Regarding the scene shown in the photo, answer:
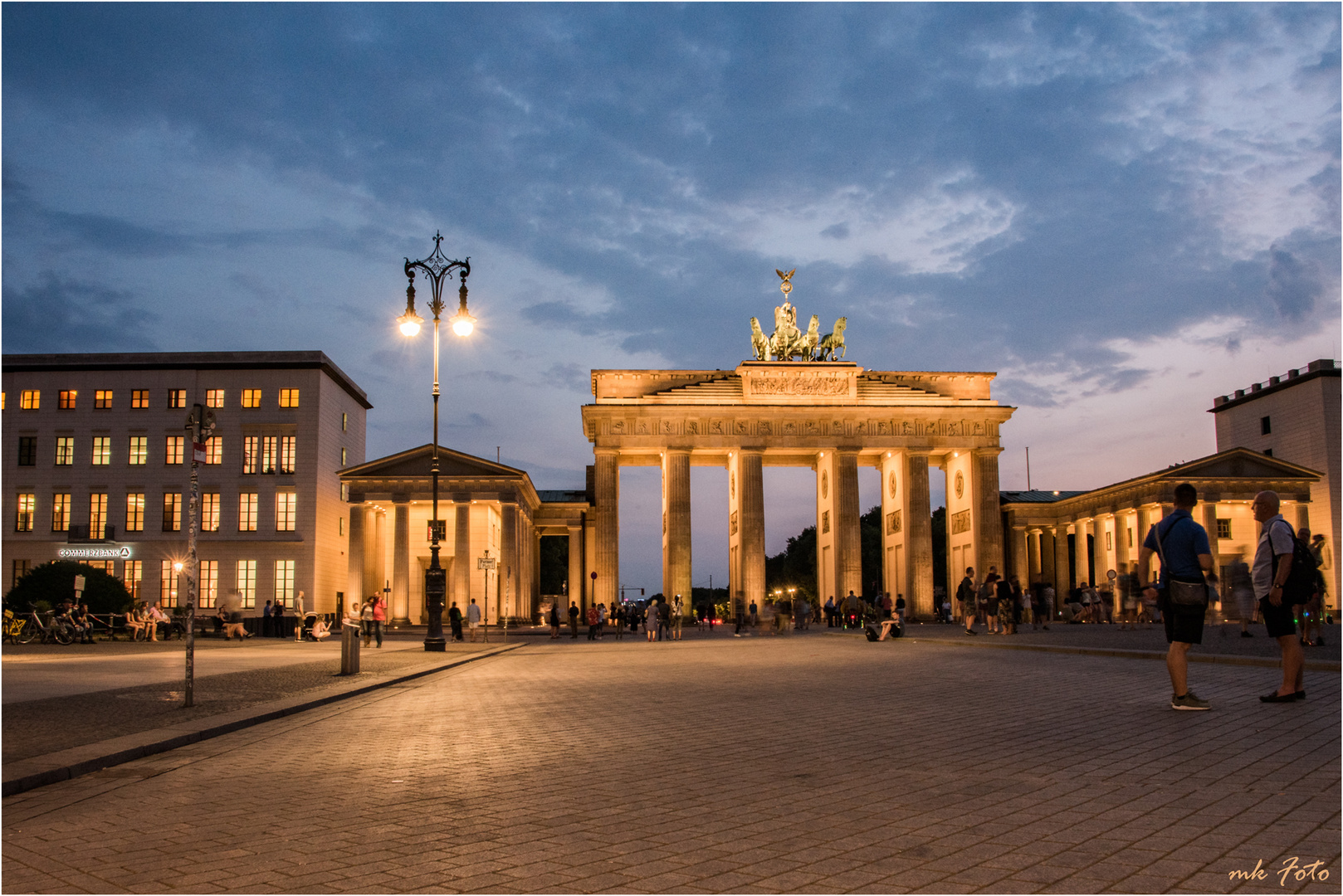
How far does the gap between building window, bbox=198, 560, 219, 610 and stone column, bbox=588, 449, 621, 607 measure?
2172cm

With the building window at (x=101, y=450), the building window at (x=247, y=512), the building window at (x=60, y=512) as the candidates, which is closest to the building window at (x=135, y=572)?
the building window at (x=60, y=512)

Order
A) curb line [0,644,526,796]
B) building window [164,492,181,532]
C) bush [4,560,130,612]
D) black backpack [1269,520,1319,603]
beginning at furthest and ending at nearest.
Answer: building window [164,492,181,532] < bush [4,560,130,612] < black backpack [1269,520,1319,603] < curb line [0,644,526,796]

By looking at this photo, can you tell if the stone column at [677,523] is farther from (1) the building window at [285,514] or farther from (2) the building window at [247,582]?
(2) the building window at [247,582]

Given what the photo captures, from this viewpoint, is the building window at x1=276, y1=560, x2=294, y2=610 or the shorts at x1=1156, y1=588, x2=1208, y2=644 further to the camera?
the building window at x1=276, y1=560, x2=294, y2=610

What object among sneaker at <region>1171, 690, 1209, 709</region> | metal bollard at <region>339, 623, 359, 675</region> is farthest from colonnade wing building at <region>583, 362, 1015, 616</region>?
sneaker at <region>1171, 690, 1209, 709</region>

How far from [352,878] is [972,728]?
22.1 ft

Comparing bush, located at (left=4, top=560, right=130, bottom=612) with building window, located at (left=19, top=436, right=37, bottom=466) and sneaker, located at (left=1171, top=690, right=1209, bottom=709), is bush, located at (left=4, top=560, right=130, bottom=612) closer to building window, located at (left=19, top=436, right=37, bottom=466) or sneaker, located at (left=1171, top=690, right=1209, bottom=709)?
building window, located at (left=19, top=436, right=37, bottom=466)

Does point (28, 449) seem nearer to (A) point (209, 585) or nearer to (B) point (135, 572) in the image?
(B) point (135, 572)

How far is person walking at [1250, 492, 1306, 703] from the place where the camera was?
10398mm

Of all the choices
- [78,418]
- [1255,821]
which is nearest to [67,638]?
[78,418]

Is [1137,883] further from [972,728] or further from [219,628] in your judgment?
[219,628]

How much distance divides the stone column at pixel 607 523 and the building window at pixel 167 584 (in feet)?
78.3

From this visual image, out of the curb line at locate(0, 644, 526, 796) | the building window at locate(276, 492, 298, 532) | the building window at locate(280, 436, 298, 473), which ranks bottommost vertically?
the curb line at locate(0, 644, 526, 796)

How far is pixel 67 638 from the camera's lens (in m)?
Result: 34.6
